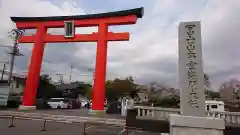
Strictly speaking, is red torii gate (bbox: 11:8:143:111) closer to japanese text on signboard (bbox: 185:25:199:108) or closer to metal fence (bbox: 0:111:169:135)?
metal fence (bbox: 0:111:169:135)

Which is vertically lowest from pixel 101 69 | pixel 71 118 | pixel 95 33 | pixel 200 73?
pixel 71 118

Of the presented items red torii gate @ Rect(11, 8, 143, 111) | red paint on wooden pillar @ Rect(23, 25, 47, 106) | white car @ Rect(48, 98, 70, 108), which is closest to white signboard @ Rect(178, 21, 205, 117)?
red torii gate @ Rect(11, 8, 143, 111)

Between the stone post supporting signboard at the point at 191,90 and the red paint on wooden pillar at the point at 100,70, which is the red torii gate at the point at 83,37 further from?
the stone post supporting signboard at the point at 191,90

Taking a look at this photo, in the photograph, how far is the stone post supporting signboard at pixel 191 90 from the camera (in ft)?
16.5

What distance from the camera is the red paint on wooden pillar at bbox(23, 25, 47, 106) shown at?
806 inches

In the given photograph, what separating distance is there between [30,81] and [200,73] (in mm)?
18704

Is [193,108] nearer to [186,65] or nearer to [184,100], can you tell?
[184,100]

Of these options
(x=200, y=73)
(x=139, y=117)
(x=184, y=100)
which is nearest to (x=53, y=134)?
(x=139, y=117)

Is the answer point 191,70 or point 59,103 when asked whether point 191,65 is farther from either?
point 59,103

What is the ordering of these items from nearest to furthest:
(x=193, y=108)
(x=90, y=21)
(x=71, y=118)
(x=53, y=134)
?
(x=193, y=108), (x=53, y=134), (x=71, y=118), (x=90, y=21)

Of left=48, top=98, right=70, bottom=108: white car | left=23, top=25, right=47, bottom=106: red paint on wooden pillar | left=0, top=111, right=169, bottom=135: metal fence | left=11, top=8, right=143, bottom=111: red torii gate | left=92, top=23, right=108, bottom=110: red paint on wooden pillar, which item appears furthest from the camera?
left=48, top=98, right=70, bottom=108: white car

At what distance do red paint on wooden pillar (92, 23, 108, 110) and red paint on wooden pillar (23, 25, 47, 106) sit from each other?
21.1 feet

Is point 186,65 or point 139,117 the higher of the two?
point 186,65

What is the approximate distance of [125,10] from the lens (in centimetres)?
1898
